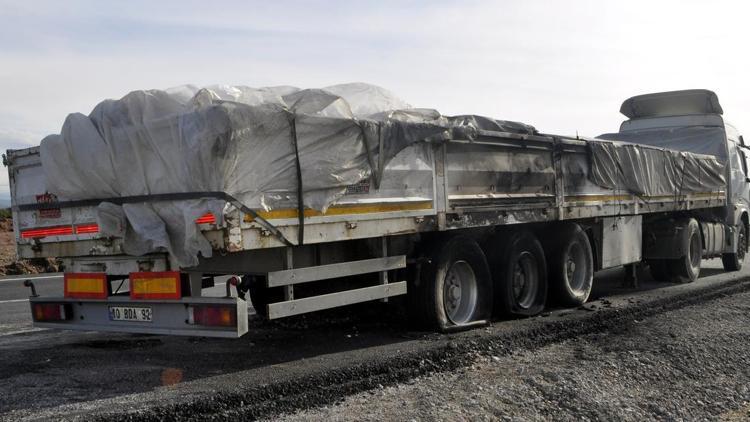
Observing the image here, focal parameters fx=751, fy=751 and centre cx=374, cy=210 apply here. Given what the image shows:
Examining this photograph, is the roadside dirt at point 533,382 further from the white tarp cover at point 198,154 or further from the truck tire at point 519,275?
the white tarp cover at point 198,154

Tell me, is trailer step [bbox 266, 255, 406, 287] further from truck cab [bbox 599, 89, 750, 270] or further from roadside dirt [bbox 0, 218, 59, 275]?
roadside dirt [bbox 0, 218, 59, 275]

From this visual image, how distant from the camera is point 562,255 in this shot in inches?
392

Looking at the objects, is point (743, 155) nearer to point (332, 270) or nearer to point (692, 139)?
→ point (692, 139)

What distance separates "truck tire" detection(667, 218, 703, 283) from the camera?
1352 centimetres

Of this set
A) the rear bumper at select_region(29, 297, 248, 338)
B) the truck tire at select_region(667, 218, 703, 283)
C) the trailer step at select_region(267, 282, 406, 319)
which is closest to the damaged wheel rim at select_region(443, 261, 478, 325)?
the trailer step at select_region(267, 282, 406, 319)

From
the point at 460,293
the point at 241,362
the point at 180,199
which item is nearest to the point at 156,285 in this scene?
the point at 180,199

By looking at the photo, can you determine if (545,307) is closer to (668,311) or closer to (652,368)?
(668,311)

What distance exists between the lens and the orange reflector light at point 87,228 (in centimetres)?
643

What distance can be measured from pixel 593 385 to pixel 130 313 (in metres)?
3.89

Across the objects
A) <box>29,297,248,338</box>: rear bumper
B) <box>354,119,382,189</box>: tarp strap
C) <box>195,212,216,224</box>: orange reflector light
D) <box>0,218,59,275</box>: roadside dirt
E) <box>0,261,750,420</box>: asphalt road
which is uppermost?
<box>354,119,382,189</box>: tarp strap

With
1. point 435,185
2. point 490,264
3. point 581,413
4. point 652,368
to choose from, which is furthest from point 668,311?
point 581,413

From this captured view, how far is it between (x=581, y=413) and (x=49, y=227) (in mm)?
4869

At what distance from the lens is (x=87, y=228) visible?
6516mm

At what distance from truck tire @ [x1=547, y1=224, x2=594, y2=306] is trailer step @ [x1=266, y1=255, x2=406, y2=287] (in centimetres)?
324
